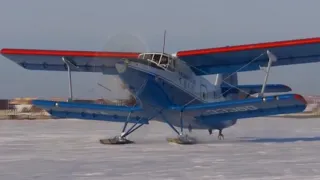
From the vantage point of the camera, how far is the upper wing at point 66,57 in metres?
18.1

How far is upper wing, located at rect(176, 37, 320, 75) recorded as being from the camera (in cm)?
1634

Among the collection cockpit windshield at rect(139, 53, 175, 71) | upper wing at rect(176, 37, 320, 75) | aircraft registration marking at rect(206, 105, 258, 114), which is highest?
upper wing at rect(176, 37, 320, 75)

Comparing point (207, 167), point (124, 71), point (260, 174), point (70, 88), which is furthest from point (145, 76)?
point (260, 174)

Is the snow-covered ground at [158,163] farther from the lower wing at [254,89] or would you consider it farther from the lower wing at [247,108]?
the lower wing at [254,89]

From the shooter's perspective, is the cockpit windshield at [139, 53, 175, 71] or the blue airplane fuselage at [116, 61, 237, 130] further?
the cockpit windshield at [139, 53, 175, 71]

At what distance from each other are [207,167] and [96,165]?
1.91m

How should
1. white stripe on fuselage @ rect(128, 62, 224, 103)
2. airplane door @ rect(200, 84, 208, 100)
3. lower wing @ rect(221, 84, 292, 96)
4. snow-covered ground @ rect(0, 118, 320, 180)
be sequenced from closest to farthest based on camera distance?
1. snow-covered ground @ rect(0, 118, 320, 180)
2. white stripe on fuselage @ rect(128, 62, 224, 103)
3. airplane door @ rect(200, 84, 208, 100)
4. lower wing @ rect(221, 84, 292, 96)

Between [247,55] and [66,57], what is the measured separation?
18.4ft

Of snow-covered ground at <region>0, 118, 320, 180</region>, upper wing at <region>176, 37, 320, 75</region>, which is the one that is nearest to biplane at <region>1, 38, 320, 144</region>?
upper wing at <region>176, 37, 320, 75</region>

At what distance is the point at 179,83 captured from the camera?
631 inches

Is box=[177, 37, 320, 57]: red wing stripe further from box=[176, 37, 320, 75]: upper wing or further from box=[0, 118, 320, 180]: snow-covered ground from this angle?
box=[0, 118, 320, 180]: snow-covered ground

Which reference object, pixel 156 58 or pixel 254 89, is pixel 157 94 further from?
pixel 254 89

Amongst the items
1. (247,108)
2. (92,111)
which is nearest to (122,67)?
(92,111)

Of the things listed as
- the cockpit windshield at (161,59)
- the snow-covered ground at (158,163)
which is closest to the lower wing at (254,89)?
the cockpit windshield at (161,59)
